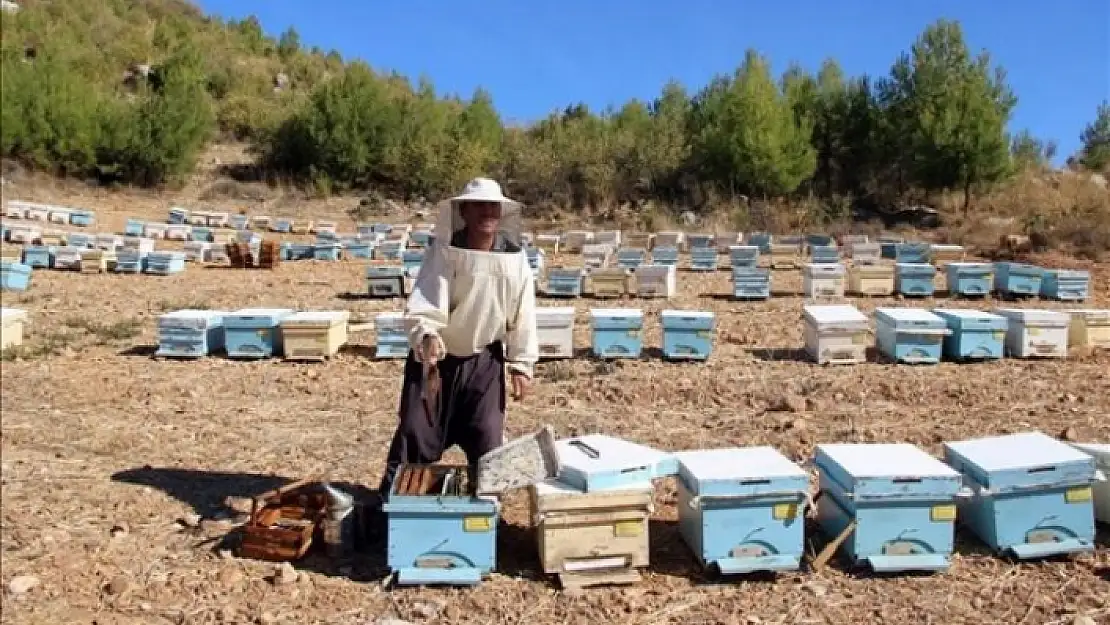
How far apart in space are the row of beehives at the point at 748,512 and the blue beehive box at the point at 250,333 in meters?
4.86

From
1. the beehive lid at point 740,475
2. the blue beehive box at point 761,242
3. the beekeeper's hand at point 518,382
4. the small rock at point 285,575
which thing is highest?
the blue beehive box at point 761,242

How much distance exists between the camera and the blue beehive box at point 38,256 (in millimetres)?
13969

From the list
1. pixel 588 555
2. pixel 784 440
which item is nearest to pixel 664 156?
pixel 784 440

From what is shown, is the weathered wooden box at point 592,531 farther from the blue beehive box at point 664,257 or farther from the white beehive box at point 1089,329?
the blue beehive box at point 664,257

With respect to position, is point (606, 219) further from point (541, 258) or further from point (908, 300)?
point (908, 300)

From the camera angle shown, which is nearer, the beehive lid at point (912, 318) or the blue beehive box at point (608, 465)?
the blue beehive box at point (608, 465)

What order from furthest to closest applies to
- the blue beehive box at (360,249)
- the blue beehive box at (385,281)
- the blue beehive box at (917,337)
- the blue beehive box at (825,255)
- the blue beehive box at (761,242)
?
the blue beehive box at (761,242) < the blue beehive box at (360,249) < the blue beehive box at (825,255) < the blue beehive box at (385,281) < the blue beehive box at (917,337)

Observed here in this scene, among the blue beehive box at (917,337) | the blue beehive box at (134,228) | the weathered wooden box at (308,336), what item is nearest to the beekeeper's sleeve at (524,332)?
the weathered wooden box at (308,336)

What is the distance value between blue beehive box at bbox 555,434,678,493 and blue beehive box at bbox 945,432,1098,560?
1.33m

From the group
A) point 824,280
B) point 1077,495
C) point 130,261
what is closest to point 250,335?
point 1077,495

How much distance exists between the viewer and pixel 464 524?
3.71 meters

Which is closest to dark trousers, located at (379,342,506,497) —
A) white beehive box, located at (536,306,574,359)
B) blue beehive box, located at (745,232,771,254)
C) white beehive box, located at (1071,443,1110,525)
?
white beehive box, located at (1071,443,1110,525)

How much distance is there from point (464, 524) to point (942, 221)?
23.8 metres

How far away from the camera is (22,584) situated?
2.30 metres
